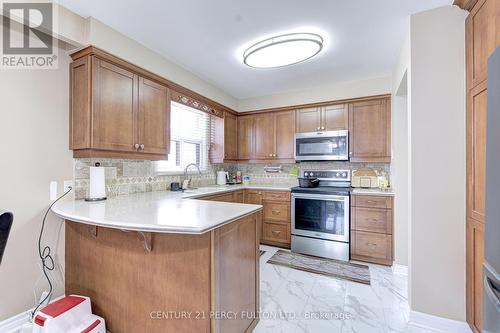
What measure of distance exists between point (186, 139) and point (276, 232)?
1.99 meters

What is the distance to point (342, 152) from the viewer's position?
333 centimetres

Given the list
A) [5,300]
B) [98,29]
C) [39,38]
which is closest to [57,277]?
[5,300]

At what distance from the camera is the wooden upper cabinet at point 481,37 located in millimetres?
1316

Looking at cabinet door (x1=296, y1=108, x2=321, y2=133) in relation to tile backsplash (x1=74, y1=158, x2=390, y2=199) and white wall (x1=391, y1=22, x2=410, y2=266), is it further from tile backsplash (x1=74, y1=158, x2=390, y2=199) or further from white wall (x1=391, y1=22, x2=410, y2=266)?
white wall (x1=391, y1=22, x2=410, y2=266)

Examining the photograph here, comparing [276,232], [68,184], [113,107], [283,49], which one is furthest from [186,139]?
[276,232]

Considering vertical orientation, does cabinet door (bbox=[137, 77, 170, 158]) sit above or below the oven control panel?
above

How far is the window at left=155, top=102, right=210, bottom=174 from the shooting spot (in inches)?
121

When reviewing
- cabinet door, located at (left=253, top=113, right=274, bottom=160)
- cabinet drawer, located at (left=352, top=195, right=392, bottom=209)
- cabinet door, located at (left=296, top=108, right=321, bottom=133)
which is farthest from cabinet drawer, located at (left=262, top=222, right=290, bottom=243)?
cabinet door, located at (left=296, top=108, right=321, bottom=133)

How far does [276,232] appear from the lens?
3.49 m

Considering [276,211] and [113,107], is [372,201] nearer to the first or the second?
[276,211]

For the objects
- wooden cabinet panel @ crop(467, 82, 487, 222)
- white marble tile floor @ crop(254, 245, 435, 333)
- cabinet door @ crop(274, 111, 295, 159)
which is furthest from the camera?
cabinet door @ crop(274, 111, 295, 159)

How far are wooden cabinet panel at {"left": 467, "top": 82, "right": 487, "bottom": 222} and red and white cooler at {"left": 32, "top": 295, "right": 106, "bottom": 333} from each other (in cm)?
264

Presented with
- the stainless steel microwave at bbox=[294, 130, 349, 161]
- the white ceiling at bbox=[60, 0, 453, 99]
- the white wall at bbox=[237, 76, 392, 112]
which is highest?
the white ceiling at bbox=[60, 0, 453, 99]

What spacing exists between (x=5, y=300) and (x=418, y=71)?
3622 millimetres
